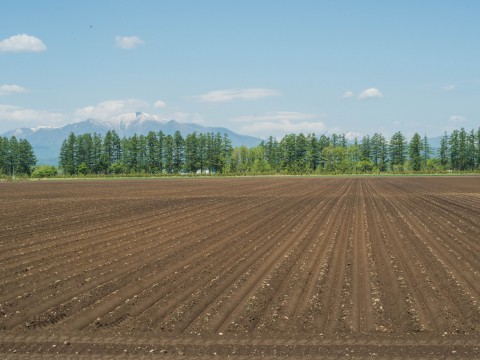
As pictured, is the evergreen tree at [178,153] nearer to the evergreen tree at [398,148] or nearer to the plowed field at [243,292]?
the evergreen tree at [398,148]

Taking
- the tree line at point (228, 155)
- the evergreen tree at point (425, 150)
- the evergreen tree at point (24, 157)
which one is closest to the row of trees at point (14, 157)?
the evergreen tree at point (24, 157)

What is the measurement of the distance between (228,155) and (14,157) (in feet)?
A: 219

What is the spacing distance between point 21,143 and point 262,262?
156m

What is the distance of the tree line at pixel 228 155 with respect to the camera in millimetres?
155250

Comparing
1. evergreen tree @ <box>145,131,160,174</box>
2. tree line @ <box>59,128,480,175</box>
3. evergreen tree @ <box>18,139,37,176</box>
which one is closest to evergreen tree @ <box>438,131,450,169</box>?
tree line @ <box>59,128,480,175</box>

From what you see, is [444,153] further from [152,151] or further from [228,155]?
[152,151]

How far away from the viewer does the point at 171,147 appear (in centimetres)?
15912

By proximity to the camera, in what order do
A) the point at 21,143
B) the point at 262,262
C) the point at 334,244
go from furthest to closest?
the point at 21,143, the point at 334,244, the point at 262,262

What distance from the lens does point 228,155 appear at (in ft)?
533

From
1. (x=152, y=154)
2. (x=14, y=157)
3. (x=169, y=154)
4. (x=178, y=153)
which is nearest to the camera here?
(x=14, y=157)

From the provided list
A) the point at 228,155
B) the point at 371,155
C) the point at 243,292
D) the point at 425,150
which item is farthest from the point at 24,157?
the point at 243,292

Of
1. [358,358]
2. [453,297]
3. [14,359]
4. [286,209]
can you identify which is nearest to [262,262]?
[453,297]

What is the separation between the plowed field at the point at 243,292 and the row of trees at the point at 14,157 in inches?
5713

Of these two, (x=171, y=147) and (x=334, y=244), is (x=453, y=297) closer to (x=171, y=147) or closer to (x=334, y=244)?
(x=334, y=244)
